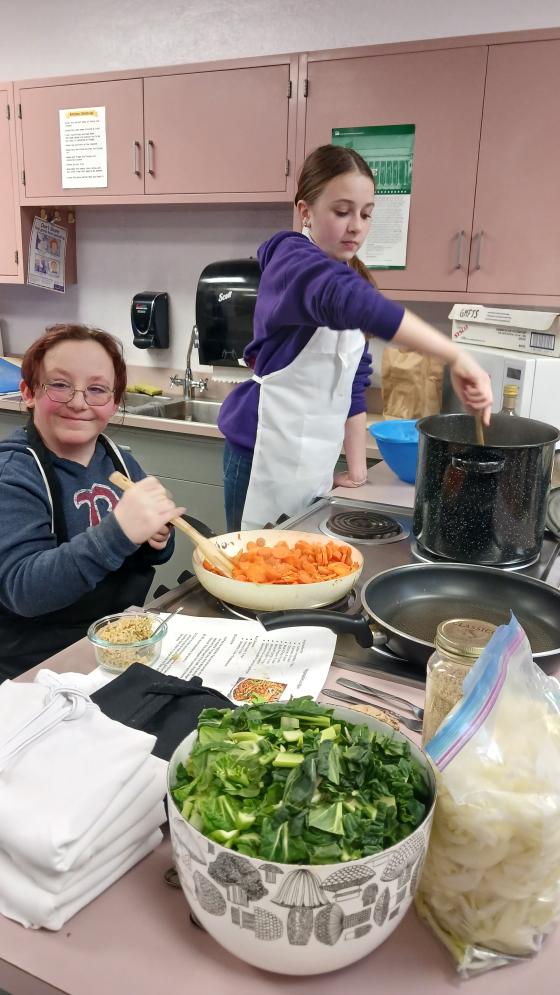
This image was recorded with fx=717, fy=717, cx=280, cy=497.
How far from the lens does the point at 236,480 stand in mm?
1896

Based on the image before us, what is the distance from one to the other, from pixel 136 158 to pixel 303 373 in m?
1.51

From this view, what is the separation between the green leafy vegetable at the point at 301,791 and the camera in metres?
0.48

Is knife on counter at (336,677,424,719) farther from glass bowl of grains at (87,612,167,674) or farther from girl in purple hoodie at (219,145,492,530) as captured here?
girl in purple hoodie at (219,145,492,530)

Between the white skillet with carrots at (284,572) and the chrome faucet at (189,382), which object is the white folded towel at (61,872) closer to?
the white skillet with carrots at (284,572)

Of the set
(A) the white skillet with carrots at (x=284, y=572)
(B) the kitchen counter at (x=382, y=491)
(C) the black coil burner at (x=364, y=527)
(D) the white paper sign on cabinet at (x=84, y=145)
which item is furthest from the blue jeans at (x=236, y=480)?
(D) the white paper sign on cabinet at (x=84, y=145)

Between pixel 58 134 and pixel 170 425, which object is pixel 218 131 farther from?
pixel 170 425

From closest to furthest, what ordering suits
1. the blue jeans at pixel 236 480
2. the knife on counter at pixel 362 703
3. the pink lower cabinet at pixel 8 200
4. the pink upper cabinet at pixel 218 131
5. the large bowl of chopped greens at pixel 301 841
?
the large bowl of chopped greens at pixel 301 841, the knife on counter at pixel 362 703, the blue jeans at pixel 236 480, the pink upper cabinet at pixel 218 131, the pink lower cabinet at pixel 8 200

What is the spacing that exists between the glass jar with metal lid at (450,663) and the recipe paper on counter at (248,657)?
0.57 feet

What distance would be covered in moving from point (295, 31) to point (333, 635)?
2.63 m

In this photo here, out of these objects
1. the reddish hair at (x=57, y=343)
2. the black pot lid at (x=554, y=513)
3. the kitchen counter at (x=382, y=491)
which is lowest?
the kitchen counter at (x=382, y=491)

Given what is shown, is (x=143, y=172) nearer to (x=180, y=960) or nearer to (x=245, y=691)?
(x=245, y=691)

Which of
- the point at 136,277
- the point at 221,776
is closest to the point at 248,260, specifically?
the point at 136,277

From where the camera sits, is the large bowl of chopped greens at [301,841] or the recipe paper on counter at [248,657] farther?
the recipe paper on counter at [248,657]

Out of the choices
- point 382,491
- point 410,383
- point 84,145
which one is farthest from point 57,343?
point 84,145
